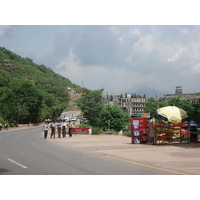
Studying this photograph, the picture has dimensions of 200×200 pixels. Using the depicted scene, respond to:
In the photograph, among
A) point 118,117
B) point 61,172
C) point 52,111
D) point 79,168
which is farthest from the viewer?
point 52,111

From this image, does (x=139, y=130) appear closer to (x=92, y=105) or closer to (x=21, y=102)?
(x=92, y=105)

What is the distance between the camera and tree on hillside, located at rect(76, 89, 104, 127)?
54.0 meters

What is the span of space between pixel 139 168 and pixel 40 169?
139 inches

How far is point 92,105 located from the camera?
54281mm

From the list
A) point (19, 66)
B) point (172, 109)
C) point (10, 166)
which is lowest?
point (10, 166)

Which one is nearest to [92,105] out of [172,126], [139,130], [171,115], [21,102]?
[21,102]

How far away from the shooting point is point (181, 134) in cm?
2017

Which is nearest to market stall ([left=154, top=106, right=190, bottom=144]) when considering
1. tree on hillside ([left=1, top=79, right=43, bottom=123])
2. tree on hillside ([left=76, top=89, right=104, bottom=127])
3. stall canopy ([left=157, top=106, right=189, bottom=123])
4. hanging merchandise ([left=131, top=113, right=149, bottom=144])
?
stall canopy ([left=157, top=106, right=189, bottom=123])

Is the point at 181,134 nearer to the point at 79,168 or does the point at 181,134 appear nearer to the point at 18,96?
the point at 79,168

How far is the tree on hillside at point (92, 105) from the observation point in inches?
2126

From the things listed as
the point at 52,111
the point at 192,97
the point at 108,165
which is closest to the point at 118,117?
the point at 192,97

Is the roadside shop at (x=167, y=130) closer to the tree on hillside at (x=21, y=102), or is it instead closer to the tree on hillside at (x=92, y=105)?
the tree on hillside at (x=92, y=105)

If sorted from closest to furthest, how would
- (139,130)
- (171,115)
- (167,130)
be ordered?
(171,115)
(167,130)
(139,130)

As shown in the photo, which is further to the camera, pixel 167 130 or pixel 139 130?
pixel 139 130
